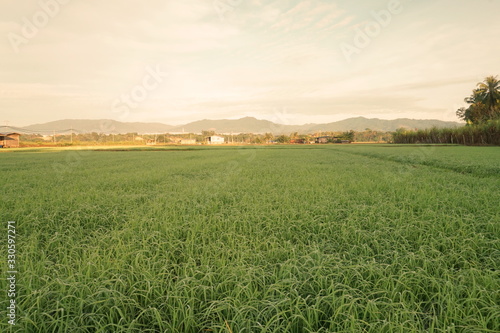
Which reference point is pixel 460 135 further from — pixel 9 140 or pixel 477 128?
pixel 9 140

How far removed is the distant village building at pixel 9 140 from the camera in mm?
56656

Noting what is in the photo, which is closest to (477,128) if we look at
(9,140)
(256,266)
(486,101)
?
(486,101)

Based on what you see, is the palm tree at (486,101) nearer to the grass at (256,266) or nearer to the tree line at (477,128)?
the tree line at (477,128)

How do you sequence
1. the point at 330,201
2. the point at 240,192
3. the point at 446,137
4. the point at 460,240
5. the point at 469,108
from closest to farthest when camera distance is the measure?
the point at 460,240, the point at 330,201, the point at 240,192, the point at 446,137, the point at 469,108

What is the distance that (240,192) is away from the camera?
24.2 feet

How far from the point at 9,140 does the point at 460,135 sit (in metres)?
101

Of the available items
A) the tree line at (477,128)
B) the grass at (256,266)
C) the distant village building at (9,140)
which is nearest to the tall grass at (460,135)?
the tree line at (477,128)

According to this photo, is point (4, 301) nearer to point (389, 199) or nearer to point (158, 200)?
point (158, 200)

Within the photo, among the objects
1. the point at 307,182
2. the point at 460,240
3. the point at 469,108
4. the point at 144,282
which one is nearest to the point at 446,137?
the point at 469,108

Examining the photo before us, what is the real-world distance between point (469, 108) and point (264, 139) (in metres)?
73.0

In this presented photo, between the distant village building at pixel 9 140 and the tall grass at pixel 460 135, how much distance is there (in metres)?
97.3

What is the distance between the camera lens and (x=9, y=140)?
190 ft

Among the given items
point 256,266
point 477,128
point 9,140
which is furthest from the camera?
point 9,140

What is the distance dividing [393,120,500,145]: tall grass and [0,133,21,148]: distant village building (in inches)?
3830
